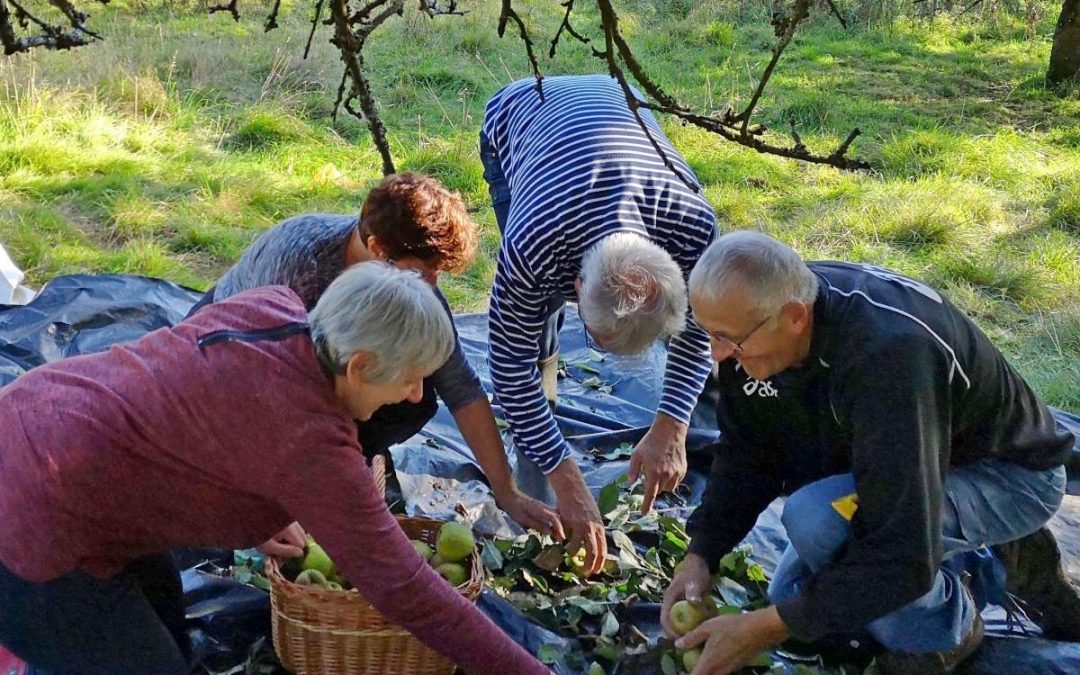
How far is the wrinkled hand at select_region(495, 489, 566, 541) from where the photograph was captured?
2568 millimetres

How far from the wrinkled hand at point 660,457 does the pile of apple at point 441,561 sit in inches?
24.3

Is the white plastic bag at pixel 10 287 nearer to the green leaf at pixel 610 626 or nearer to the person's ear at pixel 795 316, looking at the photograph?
the green leaf at pixel 610 626

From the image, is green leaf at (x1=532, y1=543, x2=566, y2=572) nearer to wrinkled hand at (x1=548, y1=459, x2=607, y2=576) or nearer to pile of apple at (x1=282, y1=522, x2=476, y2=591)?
wrinkled hand at (x1=548, y1=459, x2=607, y2=576)

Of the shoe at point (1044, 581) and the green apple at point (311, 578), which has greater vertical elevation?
the green apple at point (311, 578)

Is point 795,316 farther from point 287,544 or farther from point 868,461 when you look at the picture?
point 287,544

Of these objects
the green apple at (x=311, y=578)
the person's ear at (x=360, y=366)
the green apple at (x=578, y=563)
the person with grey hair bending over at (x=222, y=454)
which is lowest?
the green apple at (x=578, y=563)

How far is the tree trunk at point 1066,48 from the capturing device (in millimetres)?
8430

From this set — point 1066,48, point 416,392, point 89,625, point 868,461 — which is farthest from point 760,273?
point 1066,48

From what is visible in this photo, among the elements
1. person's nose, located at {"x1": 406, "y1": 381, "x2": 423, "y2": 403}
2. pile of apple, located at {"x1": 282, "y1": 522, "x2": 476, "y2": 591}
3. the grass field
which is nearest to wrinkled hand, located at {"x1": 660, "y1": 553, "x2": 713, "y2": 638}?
pile of apple, located at {"x1": 282, "y1": 522, "x2": 476, "y2": 591}

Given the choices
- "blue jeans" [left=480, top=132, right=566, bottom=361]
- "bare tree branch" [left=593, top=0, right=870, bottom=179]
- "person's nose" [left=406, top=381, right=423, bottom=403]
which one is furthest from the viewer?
"blue jeans" [left=480, top=132, right=566, bottom=361]

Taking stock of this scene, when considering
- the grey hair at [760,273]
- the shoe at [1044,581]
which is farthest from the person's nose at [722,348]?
the shoe at [1044,581]

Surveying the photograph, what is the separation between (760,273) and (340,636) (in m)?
1.07

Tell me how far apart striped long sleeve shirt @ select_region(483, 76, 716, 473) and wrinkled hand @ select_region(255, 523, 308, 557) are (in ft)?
1.98

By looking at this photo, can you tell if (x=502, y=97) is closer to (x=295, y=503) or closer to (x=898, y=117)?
(x=295, y=503)
